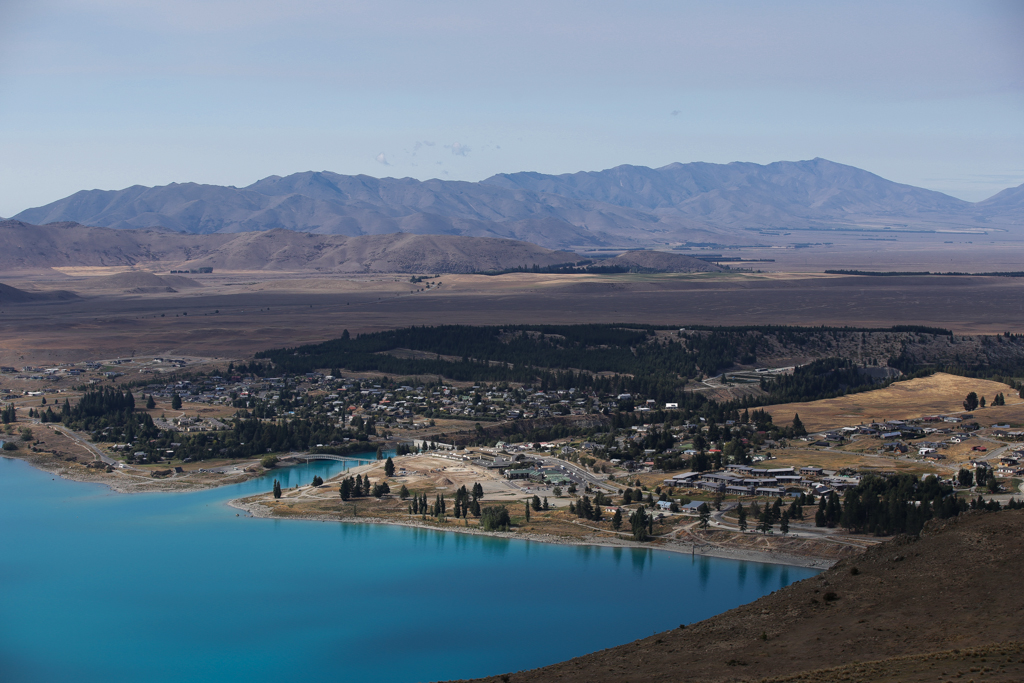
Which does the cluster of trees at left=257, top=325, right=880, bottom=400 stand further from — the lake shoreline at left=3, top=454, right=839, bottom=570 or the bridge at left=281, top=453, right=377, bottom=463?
the lake shoreline at left=3, top=454, right=839, bottom=570

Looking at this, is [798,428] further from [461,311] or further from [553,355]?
[461,311]

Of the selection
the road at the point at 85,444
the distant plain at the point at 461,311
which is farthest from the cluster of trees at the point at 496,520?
the distant plain at the point at 461,311

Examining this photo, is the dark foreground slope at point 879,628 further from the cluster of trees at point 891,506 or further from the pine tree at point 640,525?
the pine tree at point 640,525

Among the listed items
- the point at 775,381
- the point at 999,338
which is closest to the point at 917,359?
the point at 999,338

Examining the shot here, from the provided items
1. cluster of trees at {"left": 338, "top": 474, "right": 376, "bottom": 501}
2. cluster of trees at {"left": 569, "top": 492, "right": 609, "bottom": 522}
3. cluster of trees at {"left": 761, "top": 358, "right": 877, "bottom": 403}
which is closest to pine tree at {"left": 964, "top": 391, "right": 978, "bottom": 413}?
cluster of trees at {"left": 761, "top": 358, "right": 877, "bottom": 403}

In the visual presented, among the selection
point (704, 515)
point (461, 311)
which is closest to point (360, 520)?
point (704, 515)

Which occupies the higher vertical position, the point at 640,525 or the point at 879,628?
the point at 879,628

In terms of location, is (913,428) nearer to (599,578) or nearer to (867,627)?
(599,578)
